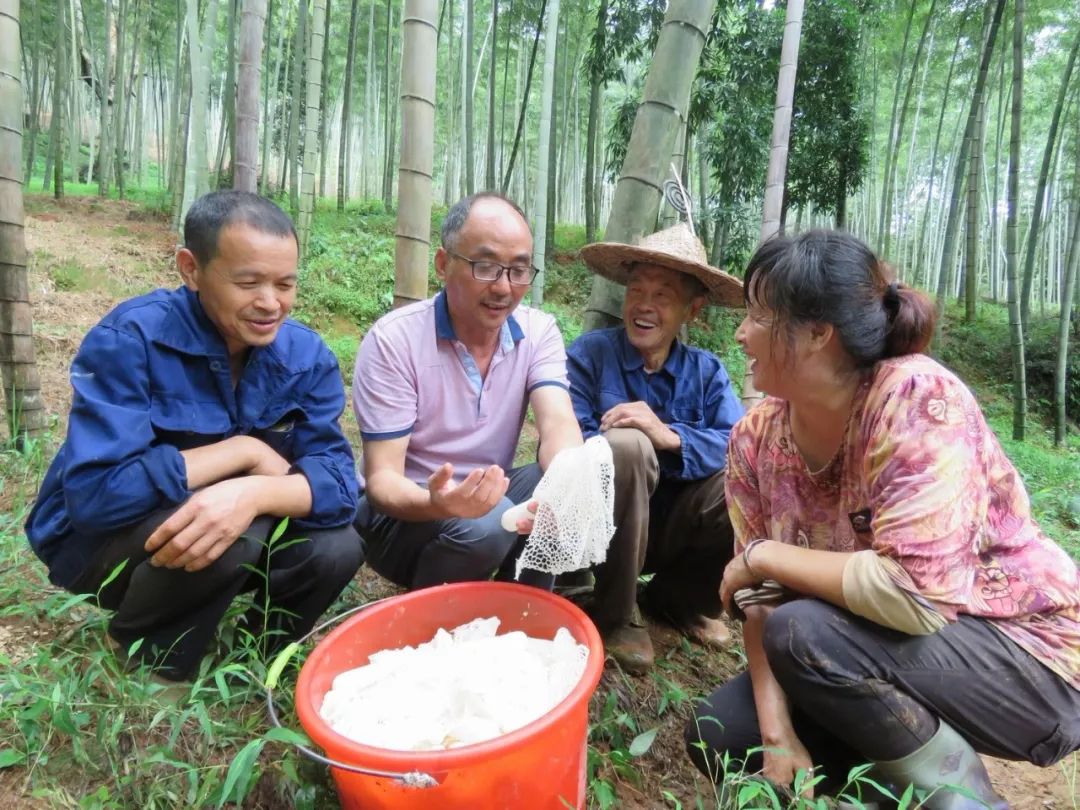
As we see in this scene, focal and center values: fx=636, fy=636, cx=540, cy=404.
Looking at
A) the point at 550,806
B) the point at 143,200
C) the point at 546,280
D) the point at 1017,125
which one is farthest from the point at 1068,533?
the point at 143,200

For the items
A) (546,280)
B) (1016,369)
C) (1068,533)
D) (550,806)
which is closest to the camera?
(550,806)

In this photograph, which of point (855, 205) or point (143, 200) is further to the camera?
point (855, 205)

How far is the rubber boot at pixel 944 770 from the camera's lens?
1349 mm

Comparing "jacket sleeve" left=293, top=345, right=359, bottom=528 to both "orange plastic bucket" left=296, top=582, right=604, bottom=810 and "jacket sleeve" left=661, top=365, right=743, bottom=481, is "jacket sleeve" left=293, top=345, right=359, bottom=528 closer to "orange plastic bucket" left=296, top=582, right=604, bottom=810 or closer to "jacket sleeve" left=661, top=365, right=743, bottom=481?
"orange plastic bucket" left=296, top=582, right=604, bottom=810

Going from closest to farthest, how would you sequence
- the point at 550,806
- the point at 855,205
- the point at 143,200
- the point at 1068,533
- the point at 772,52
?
the point at 550,806 → the point at 1068,533 → the point at 772,52 → the point at 143,200 → the point at 855,205

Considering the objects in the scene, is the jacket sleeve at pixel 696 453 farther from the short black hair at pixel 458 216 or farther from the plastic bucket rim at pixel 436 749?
the plastic bucket rim at pixel 436 749

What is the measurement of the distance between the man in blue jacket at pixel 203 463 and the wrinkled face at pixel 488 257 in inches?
17.7

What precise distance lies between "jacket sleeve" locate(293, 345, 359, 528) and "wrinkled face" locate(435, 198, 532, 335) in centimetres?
43

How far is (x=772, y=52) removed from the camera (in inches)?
301

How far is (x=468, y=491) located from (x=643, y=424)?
75 centimetres

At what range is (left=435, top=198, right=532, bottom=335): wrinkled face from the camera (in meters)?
1.81

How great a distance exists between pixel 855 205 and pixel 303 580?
21344mm

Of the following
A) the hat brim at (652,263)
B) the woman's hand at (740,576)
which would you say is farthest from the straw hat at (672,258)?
the woman's hand at (740,576)

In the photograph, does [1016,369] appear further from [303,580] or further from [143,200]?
[143,200]
